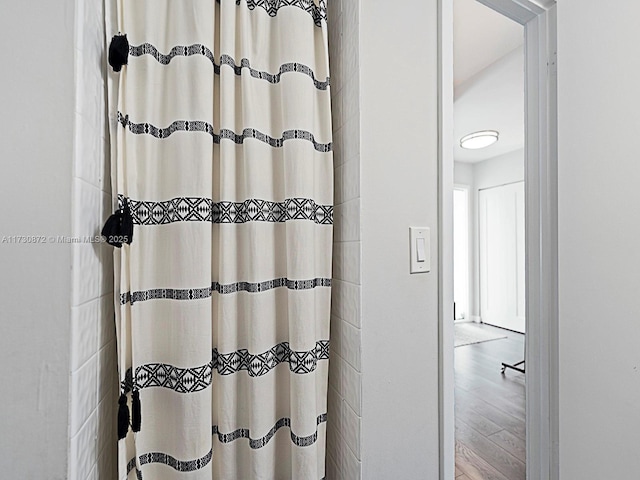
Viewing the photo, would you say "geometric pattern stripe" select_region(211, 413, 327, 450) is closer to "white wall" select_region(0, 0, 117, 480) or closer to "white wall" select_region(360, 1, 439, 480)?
"white wall" select_region(360, 1, 439, 480)

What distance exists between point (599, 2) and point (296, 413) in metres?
1.49

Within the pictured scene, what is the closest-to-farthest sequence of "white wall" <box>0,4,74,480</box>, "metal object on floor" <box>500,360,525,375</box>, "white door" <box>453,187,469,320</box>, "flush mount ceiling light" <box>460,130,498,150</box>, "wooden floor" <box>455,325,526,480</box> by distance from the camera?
1. "white wall" <box>0,4,74,480</box>
2. "wooden floor" <box>455,325,526,480</box>
3. "metal object on floor" <box>500,360,525,375</box>
4. "flush mount ceiling light" <box>460,130,498,150</box>
5. "white door" <box>453,187,469,320</box>

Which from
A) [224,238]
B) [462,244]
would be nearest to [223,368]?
[224,238]

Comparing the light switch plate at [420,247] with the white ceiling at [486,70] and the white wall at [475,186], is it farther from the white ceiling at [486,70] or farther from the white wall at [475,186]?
the white wall at [475,186]

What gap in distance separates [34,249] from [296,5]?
0.76m

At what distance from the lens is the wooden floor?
1.75 metres

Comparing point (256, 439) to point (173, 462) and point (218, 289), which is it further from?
point (218, 289)

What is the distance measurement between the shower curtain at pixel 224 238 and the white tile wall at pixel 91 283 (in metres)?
0.04

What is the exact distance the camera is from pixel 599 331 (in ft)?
2.96

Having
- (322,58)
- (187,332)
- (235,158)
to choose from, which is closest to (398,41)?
(322,58)

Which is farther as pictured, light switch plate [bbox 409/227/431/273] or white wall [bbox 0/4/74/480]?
light switch plate [bbox 409/227/431/273]

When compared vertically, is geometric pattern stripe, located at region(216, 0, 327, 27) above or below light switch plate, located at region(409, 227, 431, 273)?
above

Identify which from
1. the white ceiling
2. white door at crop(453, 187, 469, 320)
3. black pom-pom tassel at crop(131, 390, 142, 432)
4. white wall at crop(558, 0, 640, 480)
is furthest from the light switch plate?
white door at crop(453, 187, 469, 320)

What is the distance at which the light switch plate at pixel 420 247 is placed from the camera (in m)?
0.75
